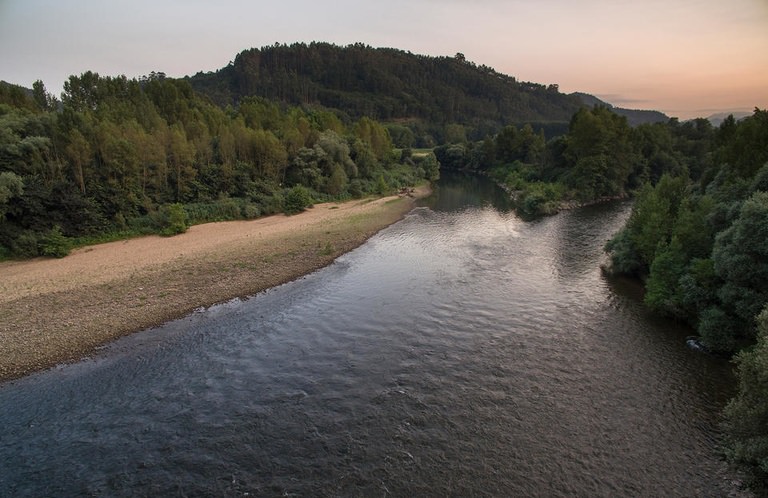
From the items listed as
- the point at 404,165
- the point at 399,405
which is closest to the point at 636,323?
the point at 399,405

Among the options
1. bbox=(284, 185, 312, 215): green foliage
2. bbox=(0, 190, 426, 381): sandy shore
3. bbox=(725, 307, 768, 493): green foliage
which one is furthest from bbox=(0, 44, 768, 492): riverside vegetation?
bbox=(0, 190, 426, 381): sandy shore

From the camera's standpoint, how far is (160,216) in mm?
41406

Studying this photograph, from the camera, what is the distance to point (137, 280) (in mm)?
28672

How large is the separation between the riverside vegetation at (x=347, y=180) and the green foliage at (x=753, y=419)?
0.05 m

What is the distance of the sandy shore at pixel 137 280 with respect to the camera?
70.2ft

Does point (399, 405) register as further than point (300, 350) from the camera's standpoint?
No

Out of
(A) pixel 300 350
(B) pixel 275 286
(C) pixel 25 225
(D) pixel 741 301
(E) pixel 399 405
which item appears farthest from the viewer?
(C) pixel 25 225

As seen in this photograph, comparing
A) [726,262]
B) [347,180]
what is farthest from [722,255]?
[347,180]

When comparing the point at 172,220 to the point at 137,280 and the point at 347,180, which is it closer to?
the point at 137,280

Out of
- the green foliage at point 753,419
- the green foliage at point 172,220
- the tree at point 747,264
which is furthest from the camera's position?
the green foliage at point 172,220

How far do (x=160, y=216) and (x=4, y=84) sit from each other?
29.2 meters

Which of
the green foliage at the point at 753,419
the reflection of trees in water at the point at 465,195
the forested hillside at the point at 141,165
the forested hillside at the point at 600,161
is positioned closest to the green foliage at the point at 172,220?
the forested hillside at the point at 141,165

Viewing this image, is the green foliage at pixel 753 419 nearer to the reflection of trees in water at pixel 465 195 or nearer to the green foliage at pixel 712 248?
the green foliage at pixel 712 248

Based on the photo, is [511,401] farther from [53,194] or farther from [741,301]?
[53,194]
